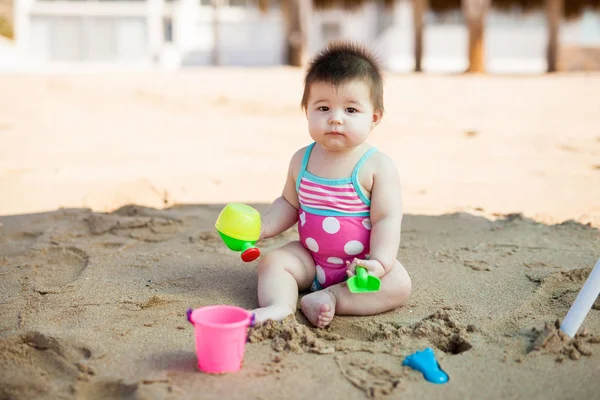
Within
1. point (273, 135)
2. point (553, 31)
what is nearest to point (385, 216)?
point (273, 135)

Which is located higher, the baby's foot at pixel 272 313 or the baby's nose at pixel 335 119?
the baby's nose at pixel 335 119

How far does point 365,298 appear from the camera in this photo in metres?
2.01

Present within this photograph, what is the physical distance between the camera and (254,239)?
208 centimetres

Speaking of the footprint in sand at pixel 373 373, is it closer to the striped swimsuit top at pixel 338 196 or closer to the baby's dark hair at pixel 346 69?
the striped swimsuit top at pixel 338 196

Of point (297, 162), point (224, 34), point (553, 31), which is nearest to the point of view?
point (297, 162)

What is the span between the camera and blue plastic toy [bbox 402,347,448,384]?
1.55 m

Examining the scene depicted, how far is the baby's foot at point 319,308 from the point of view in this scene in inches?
75.2

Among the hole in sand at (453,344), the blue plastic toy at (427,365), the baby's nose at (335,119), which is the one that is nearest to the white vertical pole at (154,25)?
the baby's nose at (335,119)

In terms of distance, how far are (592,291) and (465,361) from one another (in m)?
0.38

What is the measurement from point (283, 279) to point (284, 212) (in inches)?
12.3

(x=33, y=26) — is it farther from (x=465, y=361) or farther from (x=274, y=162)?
(x=465, y=361)

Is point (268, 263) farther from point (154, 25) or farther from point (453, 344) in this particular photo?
point (154, 25)

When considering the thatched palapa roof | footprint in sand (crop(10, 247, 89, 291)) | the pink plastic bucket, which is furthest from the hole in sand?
the thatched palapa roof

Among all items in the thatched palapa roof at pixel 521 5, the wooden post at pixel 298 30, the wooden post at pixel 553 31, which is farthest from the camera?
the thatched palapa roof at pixel 521 5
